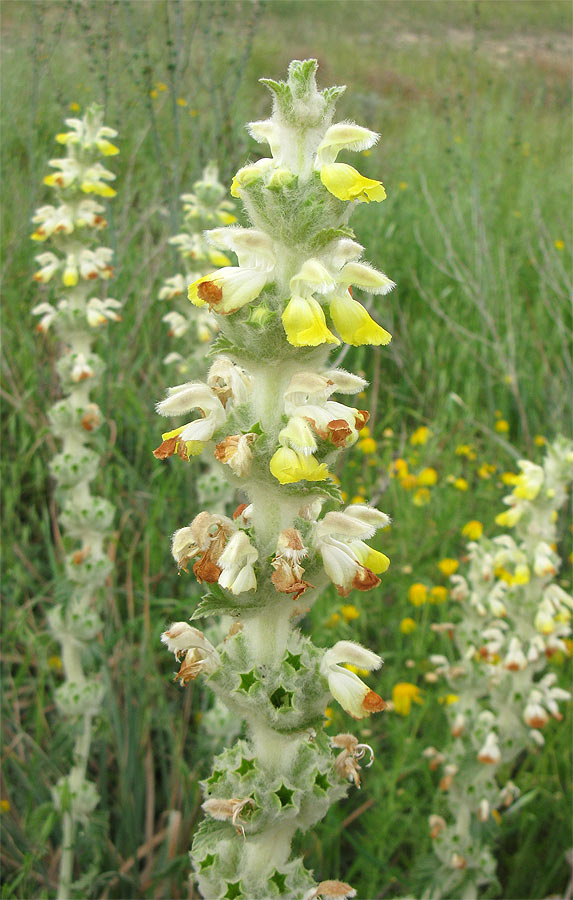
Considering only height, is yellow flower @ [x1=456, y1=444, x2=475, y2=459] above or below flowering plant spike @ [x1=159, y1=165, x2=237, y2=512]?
below

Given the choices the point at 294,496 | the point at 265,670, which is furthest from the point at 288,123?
the point at 265,670

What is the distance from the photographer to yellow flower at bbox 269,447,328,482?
113cm

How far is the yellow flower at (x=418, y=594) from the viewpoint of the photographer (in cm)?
326

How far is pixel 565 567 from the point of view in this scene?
4102 mm

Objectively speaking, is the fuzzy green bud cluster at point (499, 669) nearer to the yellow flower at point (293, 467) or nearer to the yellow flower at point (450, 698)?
the yellow flower at point (450, 698)

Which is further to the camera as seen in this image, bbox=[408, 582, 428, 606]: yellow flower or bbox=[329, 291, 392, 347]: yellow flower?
bbox=[408, 582, 428, 606]: yellow flower

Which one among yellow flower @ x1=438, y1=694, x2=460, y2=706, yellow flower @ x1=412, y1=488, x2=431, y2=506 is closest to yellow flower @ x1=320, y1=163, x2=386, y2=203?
yellow flower @ x1=438, y1=694, x2=460, y2=706

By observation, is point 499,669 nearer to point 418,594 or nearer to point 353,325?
point 418,594

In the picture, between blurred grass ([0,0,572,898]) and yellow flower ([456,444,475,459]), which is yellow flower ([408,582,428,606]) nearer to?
blurred grass ([0,0,572,898])

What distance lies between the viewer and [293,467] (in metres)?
1.13

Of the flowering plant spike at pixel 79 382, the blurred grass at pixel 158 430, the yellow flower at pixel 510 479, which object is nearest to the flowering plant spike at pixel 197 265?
the blurred grass at pixel 158 430

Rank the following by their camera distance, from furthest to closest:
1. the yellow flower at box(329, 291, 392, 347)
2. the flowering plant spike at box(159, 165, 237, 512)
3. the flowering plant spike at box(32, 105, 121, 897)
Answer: the flowering plant spike at box(159, 165, 237, 512), the flowering plant spike at box(32, 105, 121, 897), the yellow flower at box(329, 291, 392, 347)

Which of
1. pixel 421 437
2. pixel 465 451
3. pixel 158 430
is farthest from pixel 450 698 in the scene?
pixel 158 430

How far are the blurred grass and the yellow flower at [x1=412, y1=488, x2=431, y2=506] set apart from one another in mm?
49
